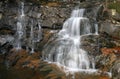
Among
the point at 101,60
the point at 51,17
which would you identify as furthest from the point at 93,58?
the point at 51,17

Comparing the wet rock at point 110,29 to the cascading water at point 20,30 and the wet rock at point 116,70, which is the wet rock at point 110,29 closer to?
the wet rock at point 116,70

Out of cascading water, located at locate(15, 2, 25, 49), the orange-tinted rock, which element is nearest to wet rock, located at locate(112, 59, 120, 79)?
the orange-tinted rock

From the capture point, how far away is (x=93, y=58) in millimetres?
14562

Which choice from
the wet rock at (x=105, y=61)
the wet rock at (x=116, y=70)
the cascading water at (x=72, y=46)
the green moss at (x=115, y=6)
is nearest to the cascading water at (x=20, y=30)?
the cascading water at (x=72, y=46)

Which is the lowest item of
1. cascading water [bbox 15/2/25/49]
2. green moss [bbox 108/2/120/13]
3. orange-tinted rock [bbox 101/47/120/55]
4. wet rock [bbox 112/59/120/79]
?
wet rock [bbox 112/59/120/79]

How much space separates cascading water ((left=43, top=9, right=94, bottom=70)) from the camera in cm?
1462

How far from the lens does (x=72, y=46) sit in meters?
15.4

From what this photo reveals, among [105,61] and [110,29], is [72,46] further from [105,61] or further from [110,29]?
[110,29]

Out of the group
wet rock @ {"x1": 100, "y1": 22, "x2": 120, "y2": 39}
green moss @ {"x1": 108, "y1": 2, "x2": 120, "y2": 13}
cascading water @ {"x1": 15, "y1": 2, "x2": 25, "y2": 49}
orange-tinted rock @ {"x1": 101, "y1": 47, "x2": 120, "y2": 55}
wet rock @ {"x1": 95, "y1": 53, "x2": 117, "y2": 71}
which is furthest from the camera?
cascading water @ {"x1": 15, "y1": 2, "x2": 25, "y2": 49}

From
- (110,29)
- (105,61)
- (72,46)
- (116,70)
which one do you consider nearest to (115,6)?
(110,29)

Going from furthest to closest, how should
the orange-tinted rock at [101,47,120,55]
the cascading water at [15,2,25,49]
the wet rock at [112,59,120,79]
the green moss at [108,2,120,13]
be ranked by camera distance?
the cascading water at [15,2,25,49] < the green moss at [108,2,120,13] < the orange-tinted rock at [101,47,120,55] < the wet rock at [112,59,120,79]

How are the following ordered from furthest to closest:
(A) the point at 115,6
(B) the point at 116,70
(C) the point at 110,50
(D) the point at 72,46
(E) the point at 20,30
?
(E) the point at 20,30 → (A) the point at 115,6 → (D) the point at 72,46 → (C) the point at 110,50 → (B) the point at 116,70

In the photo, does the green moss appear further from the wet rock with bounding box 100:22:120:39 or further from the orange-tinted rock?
the orange-tinted rock

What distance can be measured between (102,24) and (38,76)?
5361 mm
